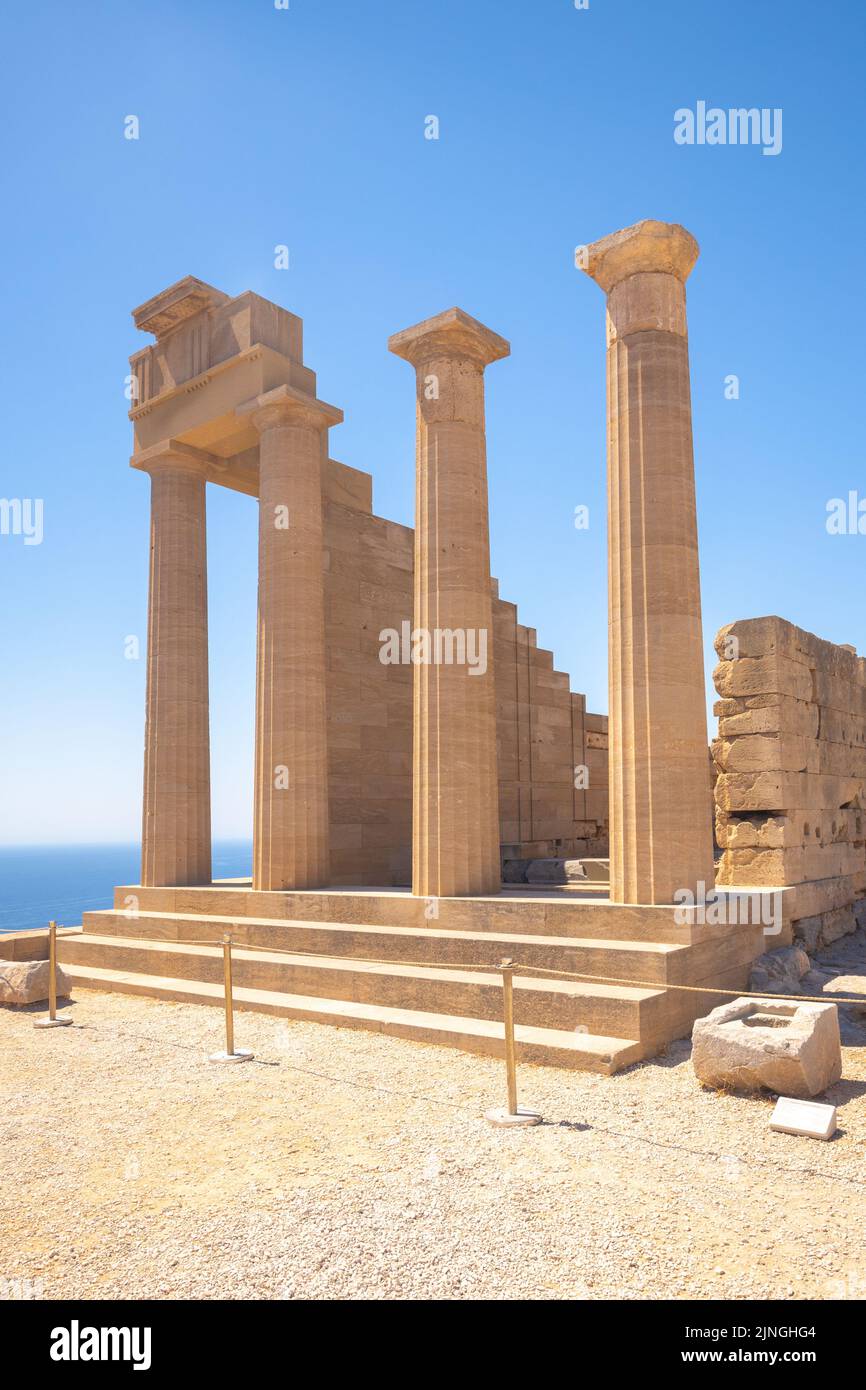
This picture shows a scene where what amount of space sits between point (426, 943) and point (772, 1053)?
5028 millimetres

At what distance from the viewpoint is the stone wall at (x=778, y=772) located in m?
13.0

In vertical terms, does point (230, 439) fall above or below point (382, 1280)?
above

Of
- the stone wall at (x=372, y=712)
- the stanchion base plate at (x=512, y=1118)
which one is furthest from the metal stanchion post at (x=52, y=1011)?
the stanchion base plate at (x=512, y=1118)

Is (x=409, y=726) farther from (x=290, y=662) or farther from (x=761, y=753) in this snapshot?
(x=761, y=753)

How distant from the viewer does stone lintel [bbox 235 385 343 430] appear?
51.0 ft

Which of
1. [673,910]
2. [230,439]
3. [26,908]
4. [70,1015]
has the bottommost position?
[26,908]

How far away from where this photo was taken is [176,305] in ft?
58.3

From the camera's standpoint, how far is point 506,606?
21562 millimetres

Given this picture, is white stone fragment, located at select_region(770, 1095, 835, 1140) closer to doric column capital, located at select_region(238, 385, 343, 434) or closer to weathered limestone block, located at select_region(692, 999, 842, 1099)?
weathered limestone block, located at select_region(692, 999, 842, 1099)

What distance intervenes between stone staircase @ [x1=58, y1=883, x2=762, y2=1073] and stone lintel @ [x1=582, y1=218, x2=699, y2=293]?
7.73 m
